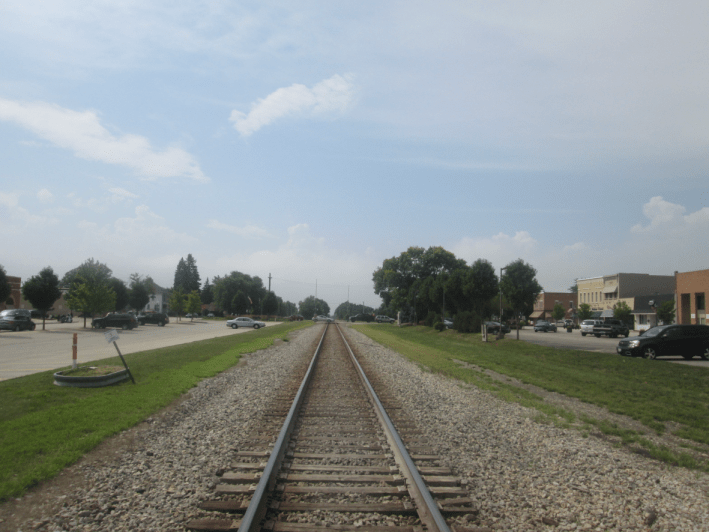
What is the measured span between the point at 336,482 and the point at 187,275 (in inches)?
5747

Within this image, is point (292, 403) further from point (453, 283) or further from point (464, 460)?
point (453, 283)

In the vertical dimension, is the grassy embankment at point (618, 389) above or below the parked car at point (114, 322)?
above

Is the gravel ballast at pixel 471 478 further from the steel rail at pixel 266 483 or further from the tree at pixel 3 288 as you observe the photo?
Answer: the tree at pixel 3 288

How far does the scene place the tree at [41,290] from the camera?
46.2 meters

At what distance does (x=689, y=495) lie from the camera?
17.2 ft

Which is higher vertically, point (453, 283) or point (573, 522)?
point (453, 283)

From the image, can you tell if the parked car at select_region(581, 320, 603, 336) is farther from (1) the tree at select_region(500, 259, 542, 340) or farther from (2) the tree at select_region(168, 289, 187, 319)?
(2) the tree at select_region(168, 289, 187, 319)

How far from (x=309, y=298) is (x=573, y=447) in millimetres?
177232

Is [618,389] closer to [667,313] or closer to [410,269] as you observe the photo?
[667,313]

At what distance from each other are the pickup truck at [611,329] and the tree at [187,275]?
118029 millimetres

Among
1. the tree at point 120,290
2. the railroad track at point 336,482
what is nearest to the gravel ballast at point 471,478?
the railroad track at point 336,482

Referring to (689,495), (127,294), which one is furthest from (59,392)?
(127,294)

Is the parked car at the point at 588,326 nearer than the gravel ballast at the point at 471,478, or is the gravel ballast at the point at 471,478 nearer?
the gravel ballast at the point at 471,478

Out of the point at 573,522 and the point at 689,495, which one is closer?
the point at 573,522
